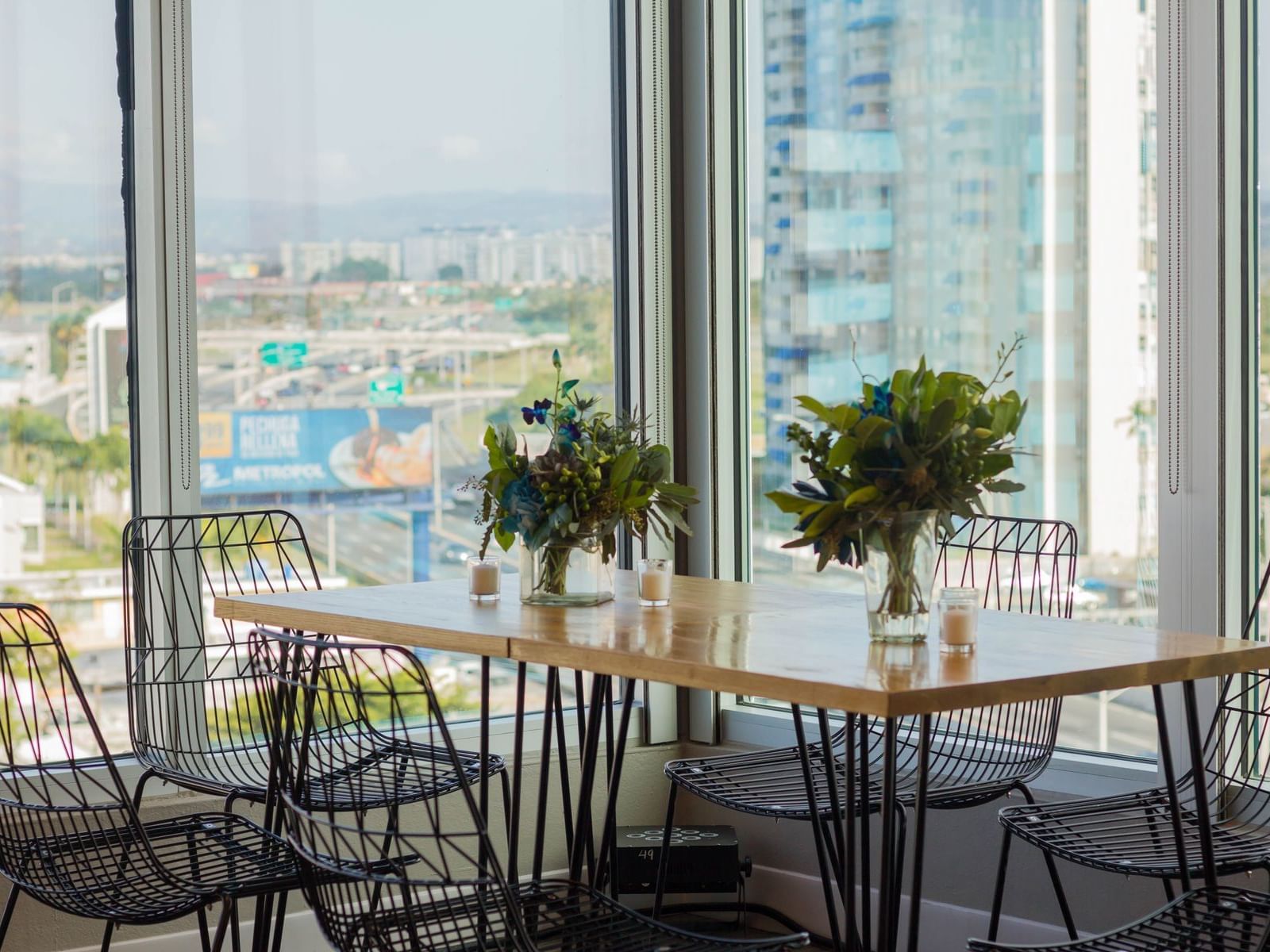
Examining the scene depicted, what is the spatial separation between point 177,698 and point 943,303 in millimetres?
2066

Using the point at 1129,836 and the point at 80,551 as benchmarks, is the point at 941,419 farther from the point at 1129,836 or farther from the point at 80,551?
the point at 80,551

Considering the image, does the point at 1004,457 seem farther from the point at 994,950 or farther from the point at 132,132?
the point at 132,132

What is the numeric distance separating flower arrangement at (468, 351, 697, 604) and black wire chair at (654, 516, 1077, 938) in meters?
→ 0.54

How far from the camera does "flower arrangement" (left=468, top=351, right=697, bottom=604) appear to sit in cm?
276

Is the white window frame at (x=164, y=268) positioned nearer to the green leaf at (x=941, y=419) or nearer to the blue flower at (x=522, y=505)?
the blue flower at (x=522, y=505)

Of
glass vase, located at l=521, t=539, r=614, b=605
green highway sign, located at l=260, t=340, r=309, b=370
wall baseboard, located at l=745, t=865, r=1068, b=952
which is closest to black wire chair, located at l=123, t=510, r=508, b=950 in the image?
green highway sign, located at l=260, t=340, r=309, b=370

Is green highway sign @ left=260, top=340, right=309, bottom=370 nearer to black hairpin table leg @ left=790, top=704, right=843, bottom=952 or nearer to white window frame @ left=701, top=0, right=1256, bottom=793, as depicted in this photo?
black hairpin table leg @ left=790, top=704, right=843, bottom=952

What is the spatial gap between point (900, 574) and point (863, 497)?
15 cm

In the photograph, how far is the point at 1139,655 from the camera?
2.18m

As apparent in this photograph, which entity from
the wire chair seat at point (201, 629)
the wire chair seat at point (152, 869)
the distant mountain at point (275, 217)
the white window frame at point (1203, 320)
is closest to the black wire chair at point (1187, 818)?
the white window frame at point (1203, 320)

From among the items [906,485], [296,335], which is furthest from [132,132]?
[906,485]

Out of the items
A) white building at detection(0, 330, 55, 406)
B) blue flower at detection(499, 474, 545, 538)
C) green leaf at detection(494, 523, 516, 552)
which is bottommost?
green leaf at detection(494, 523, 516, 552)

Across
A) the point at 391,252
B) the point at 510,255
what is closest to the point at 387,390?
the point at 391,252

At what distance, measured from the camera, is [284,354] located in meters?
3.84
